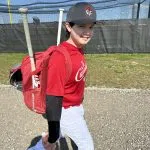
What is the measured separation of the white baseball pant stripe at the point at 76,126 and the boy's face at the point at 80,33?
0.58 metres

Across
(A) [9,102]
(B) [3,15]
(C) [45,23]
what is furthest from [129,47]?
(A) [9,102]

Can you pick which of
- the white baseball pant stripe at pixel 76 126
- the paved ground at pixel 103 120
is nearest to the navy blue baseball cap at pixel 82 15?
the white baseball pant stripe at pixel 76 126

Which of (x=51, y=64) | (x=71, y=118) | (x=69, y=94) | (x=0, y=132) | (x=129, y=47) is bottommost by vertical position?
(x=129, y=47)

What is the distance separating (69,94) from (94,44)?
46.5 feet

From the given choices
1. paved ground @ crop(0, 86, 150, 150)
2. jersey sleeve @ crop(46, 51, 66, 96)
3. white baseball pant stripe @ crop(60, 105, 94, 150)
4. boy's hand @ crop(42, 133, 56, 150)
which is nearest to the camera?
jersey sleeve @ crop(46, 51, 66, 96)

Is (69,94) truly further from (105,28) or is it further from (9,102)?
(105,28)

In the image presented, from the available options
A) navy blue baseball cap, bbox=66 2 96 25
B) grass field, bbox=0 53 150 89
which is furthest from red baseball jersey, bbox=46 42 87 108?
grass field, bbox=0 53 150 89

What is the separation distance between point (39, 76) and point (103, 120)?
10.4 feet

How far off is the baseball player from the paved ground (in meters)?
1.68

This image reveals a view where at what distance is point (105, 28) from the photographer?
17.3 m

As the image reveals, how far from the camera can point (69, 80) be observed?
3.21 metres

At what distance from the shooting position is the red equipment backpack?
314cm

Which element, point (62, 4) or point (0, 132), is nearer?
point (0, 132)

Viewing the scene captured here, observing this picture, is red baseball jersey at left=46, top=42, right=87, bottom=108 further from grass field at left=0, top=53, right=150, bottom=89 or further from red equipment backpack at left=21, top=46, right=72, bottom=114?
grass field at left=0, top=53, right=150, bottom=89
